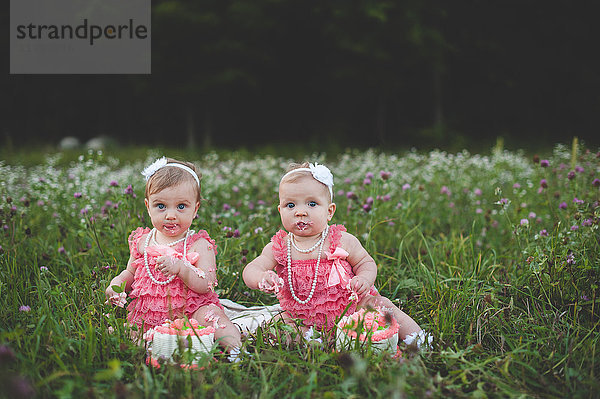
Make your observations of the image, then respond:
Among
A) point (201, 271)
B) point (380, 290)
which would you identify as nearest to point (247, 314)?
point (201, 271)

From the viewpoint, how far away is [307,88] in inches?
748

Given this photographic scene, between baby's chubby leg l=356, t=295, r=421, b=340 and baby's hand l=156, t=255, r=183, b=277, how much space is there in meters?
0.97

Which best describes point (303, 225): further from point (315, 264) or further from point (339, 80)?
point (339, 80)

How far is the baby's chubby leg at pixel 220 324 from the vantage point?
2658 mm

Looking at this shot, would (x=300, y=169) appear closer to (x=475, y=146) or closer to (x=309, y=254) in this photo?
(x=309, y=254)

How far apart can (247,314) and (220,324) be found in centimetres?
38

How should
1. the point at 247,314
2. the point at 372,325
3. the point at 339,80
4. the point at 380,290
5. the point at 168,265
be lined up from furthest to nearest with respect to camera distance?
1. the point at 339,80
2. the point at 380,290
3. the point at 247,314
4. the point at 168,265
5. the point at 372,325

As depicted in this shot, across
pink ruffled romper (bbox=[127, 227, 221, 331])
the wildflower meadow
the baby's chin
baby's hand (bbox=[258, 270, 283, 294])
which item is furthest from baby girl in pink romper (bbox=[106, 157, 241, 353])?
the baby's chin

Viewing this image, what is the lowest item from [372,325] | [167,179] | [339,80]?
[372,325]

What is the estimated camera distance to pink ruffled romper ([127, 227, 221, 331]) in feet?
8.91

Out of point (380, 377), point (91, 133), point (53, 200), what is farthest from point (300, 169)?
point (91, 133)

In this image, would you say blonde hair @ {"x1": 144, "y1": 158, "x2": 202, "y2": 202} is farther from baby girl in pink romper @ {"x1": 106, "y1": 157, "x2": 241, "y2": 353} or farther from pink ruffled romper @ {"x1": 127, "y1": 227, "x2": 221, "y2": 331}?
pink ruffled romper @ {"x1": 127, "y1": 227, "x2": 221, "y2": 331}

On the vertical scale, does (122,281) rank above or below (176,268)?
below

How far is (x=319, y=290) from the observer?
2.78 metres
